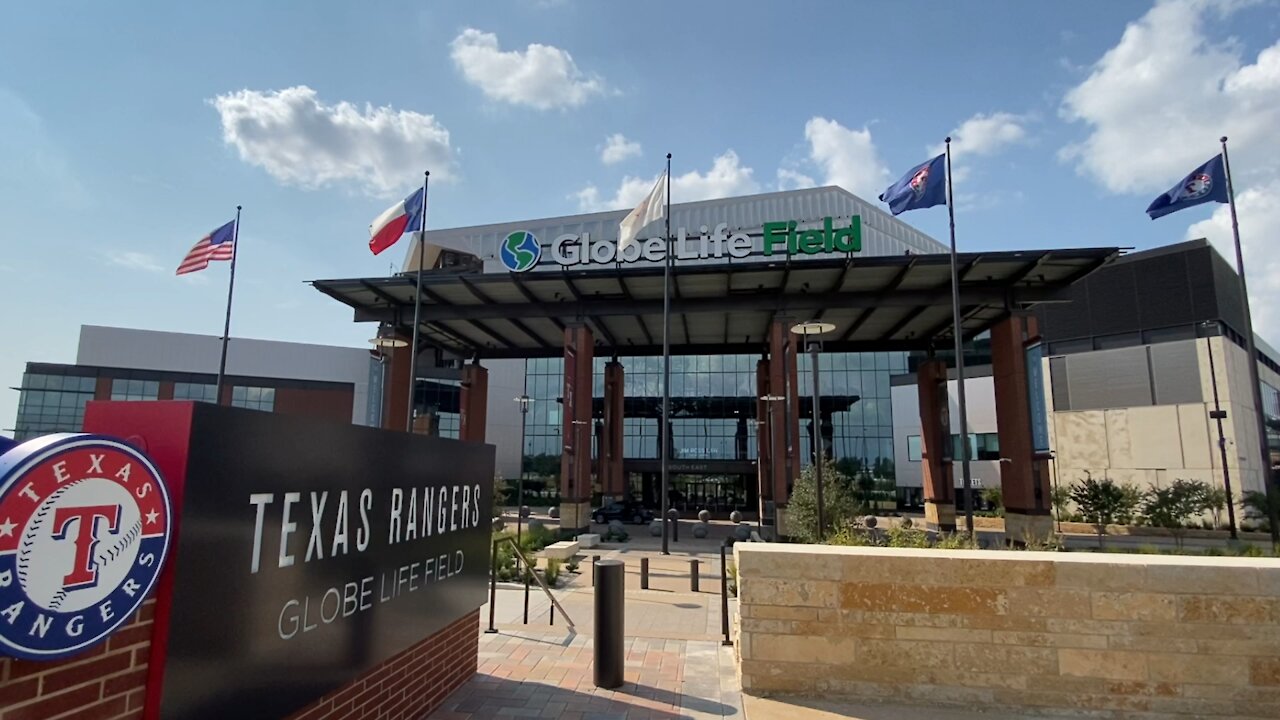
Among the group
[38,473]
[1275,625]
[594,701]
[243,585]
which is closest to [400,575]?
[243,585]

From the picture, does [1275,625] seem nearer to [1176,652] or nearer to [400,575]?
[1176,652]

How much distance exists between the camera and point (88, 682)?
9.58 feet

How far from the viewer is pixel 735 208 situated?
177 ft

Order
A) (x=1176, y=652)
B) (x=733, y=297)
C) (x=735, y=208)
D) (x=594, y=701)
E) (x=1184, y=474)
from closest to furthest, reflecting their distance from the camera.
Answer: (x=1176, y=652), (x=594, y=701), (x=733, y=297), (x=1184, y=474), (x=735, y=208)

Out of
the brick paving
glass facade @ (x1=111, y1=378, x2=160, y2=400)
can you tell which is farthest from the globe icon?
glass facade @ (x1=111, y1=378, x2=160, y2=400)

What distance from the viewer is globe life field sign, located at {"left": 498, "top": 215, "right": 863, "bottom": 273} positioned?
2831 centimetres

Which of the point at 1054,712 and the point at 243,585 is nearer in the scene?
the point at 243,585

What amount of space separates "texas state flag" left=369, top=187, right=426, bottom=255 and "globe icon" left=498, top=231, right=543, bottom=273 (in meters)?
7.18

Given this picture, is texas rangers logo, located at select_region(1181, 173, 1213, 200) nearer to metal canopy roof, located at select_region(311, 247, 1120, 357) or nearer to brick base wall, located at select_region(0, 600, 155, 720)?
metal canopy roof, located at select_region(311, 247, 1120, 357)

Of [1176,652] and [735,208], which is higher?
[735,208]

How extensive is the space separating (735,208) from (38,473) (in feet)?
177

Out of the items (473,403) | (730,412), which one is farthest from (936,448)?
(473,403)

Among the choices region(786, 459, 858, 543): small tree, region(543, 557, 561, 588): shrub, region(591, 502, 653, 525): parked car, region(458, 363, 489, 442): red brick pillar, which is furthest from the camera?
region(458, 363, 489, 442): red brick pillar

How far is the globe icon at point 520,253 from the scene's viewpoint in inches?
1160
